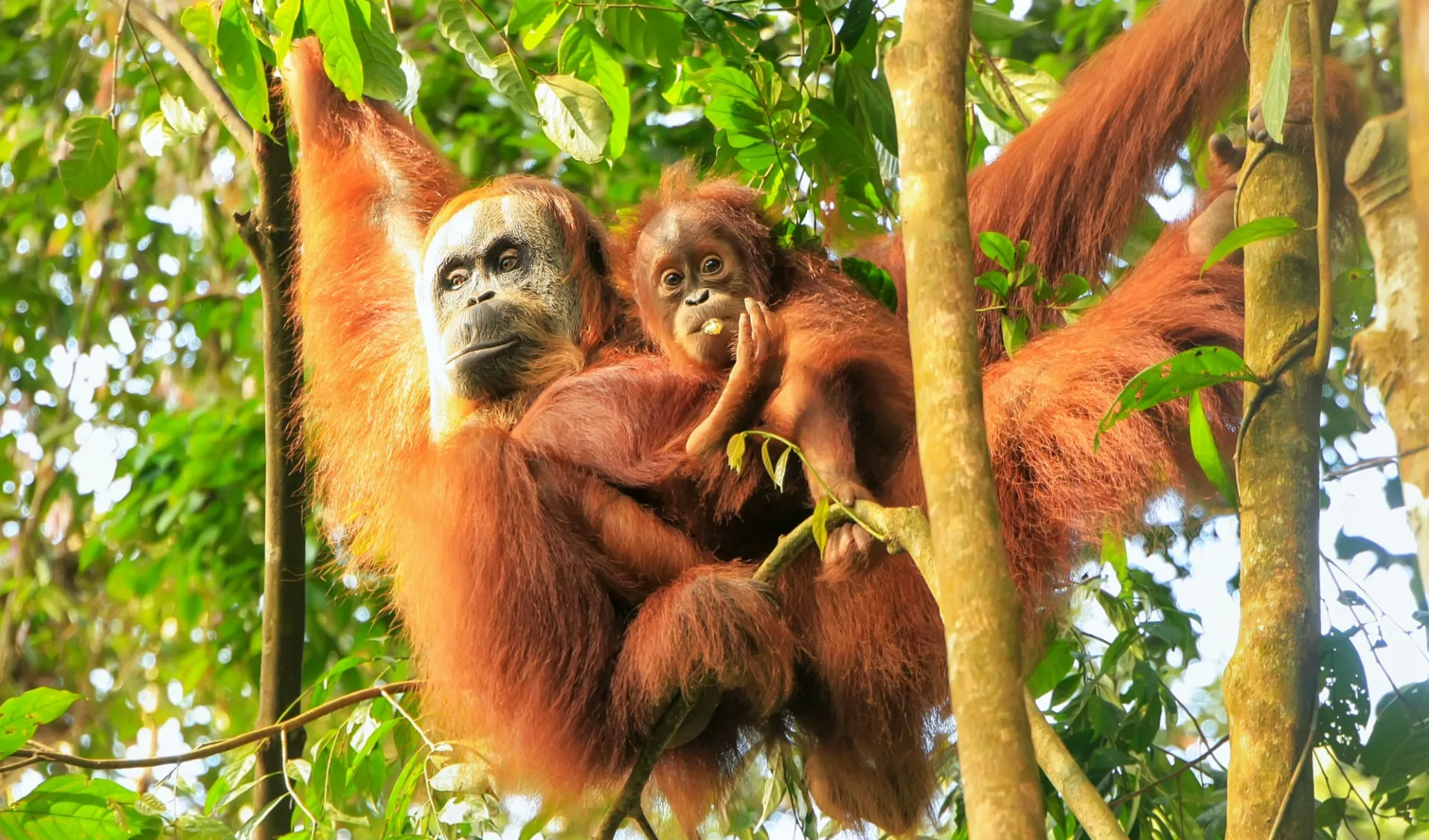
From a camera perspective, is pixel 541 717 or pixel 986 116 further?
pixel 986 116

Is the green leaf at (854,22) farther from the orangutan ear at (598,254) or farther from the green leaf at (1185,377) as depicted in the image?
the green leaf at (1185,377)

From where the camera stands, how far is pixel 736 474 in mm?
3121

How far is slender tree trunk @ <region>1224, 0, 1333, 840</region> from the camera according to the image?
76.0 inches

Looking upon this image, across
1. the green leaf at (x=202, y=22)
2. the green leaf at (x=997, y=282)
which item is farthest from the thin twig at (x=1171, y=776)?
the green leaf at (x=202, y=22)

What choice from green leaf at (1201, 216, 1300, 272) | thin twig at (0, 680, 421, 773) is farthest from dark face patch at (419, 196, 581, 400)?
green leaf at (1201, 216, 1300, 272)

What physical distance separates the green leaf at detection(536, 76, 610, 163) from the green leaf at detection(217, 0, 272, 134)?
0.58m

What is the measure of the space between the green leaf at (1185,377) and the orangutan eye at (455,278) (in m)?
2.19

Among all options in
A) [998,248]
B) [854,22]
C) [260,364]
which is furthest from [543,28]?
[260,364]

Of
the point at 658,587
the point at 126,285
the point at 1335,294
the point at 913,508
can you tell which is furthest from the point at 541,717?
the point at 126,285

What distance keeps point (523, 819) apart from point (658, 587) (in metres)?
0.86

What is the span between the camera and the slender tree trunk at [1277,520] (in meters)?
1.93

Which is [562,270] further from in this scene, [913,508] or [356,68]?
[913,508]

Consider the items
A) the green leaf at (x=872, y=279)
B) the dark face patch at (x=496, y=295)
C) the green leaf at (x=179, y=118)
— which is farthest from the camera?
the dark face patch at (x=496, y=295)

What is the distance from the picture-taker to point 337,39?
109 inches
